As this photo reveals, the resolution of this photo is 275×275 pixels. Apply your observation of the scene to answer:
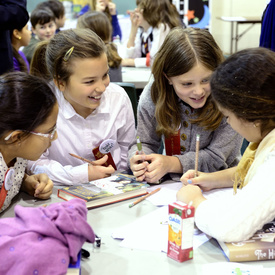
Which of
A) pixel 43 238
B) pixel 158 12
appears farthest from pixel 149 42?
pixel 43 238

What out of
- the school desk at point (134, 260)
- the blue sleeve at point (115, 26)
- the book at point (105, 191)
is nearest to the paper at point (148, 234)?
the school desk at point (134, 260)

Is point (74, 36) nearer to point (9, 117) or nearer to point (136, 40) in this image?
point (9, 117)

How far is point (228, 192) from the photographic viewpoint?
1.47 meters

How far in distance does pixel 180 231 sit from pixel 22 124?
606 mm

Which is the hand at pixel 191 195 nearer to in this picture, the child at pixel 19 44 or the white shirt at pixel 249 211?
the white shirt at pixel 249 211

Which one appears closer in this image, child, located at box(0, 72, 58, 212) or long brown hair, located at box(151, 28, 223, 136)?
child, located at box(0, 72, 58, 212)

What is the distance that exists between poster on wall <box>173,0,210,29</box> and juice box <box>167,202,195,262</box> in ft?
22.5

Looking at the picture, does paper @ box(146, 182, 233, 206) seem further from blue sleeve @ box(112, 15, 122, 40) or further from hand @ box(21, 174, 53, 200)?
blue sleeve @ box(112, 15, 122, 40)

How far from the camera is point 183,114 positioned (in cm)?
177

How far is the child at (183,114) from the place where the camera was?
1.61 meters

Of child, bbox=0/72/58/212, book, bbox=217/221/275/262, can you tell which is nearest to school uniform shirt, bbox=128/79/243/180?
child, bbox=0/72/58/212

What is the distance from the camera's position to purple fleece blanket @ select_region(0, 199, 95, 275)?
878 millimetres

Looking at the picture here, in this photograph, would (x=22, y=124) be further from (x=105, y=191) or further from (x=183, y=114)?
(x=183, y=114)

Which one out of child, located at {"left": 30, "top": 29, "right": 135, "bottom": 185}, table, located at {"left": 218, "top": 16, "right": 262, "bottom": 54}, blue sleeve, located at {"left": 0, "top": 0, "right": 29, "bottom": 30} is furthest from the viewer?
table, located at {"left": 218, "top": 16, "right": 262, "bottom": 54}
